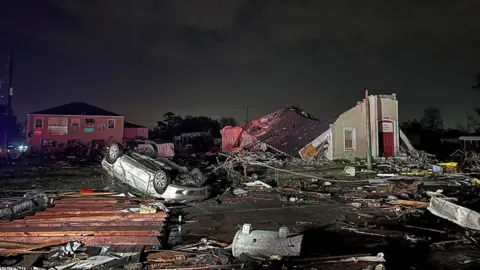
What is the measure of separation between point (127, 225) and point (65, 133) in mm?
47396

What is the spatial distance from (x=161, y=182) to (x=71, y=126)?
44.1 m

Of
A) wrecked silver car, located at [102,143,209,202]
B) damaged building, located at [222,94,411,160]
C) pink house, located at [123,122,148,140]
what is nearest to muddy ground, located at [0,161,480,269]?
wrecked silver car, located at [102,143,209,202]

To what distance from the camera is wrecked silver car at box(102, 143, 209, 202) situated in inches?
438

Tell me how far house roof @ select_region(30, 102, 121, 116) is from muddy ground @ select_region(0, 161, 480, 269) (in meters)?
38.9

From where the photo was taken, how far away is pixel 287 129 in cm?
3366

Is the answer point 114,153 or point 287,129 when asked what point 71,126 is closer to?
point 287,129

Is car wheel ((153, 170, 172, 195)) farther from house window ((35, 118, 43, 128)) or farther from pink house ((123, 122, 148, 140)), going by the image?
pink house ((123, 122, 148, 140))

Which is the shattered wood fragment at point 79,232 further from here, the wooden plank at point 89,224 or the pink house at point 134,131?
the pink house at point 134,131

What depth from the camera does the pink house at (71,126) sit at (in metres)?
48.7

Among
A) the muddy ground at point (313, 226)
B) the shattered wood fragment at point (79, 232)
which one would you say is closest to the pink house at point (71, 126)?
the muddy ground at point (313, 226)

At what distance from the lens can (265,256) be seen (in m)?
5.68

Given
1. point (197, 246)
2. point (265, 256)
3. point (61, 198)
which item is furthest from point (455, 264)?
point (61, 198)

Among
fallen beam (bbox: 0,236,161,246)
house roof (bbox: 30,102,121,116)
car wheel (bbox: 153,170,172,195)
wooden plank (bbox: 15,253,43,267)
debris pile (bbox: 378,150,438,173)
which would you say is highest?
house roof (bbox: 30,102,121,116)

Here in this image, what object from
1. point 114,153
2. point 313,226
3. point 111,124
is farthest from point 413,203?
point 111,124
